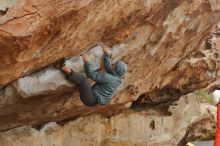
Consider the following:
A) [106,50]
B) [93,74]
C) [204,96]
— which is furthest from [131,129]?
[93,74]

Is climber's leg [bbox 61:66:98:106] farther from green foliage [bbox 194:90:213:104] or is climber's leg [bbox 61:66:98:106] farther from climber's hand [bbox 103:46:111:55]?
green foliage [bbox 194:90:213:104]

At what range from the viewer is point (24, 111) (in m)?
8.13

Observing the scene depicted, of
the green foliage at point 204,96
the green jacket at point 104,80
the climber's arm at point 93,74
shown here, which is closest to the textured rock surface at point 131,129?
the green foliage at point 204,96

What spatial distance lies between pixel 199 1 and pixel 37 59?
155 inches

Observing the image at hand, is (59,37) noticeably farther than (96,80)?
No

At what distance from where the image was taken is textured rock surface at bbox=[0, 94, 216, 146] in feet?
30.5

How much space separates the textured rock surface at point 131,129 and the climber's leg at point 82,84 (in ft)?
5.78

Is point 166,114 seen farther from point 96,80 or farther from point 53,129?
point 96,80

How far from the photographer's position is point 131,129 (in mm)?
11172

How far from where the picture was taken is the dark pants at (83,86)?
24.9 feet

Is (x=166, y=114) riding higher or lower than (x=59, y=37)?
lower

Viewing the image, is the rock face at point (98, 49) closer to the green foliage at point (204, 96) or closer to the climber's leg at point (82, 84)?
the climber's leg at point (82, 84)

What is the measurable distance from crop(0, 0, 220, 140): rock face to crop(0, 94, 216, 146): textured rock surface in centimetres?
26

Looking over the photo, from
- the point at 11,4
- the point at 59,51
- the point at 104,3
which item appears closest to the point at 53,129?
the point at 59,51
